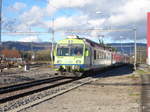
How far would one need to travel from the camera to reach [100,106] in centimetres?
990

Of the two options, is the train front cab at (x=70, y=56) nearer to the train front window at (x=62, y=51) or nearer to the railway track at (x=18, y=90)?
the train front window at (x=62, y=51)

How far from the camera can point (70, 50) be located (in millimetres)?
23391

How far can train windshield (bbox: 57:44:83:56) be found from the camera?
2322 centimetres

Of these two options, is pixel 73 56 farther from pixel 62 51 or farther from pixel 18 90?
pixel 18 90

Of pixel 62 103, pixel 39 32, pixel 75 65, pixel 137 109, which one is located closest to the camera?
pixel 137 109

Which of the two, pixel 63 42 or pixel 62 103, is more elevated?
pixel 63 42

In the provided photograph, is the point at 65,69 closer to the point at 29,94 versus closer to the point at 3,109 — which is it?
the point at 29,94

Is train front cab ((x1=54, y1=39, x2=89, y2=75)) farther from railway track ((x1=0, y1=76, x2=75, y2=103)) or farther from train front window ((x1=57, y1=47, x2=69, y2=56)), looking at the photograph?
railway track ((x1=0, y1=76, x2=75, y2=103))

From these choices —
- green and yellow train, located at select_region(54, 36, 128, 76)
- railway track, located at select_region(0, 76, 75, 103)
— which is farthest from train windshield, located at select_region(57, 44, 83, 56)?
railway track, located at select_region(0, 76, 75, 103)

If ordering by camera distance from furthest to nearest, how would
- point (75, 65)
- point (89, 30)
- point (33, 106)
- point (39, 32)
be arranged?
point (39, 32), point (89, 30), point (75, 65), point (33, 106)

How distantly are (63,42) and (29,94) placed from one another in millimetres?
10853

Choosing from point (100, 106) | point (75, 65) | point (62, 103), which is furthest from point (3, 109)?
point (75, 65)

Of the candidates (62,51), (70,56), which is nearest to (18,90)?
(70,56)

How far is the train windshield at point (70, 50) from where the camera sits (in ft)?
76.2
